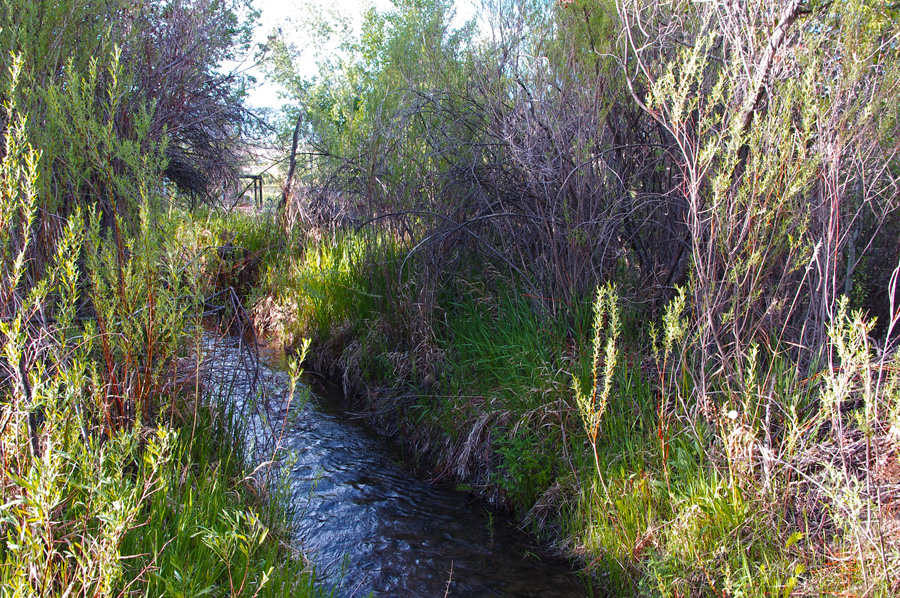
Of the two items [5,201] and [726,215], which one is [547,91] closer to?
[726,215]

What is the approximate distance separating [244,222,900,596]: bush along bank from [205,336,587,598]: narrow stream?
0.23 m

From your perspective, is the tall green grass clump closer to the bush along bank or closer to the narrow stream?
the narrow stream

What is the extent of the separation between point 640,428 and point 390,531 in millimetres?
1793

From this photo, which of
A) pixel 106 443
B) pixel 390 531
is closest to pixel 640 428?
pixel 390 531

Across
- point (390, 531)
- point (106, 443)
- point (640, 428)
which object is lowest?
point (390, 531)

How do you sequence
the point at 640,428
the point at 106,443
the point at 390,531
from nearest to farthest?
1. the point at 106,443
2. the point at 640,428
3. the point at 390,531

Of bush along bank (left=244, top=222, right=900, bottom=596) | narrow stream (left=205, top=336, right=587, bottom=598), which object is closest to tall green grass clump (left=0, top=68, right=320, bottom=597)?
narrow stream (left=205, top=336, right=587, bottom=598)

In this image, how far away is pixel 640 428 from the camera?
3.77 meters

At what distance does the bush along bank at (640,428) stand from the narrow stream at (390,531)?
23cm

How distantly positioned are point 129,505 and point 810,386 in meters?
3.14

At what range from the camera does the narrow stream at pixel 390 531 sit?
343 cm

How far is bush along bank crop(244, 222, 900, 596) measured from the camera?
2.66m

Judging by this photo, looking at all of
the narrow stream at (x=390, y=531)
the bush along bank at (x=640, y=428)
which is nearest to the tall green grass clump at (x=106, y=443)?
the narrow stream at (x=390, y=531)

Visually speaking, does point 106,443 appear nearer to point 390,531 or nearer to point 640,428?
point 390,531
